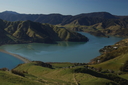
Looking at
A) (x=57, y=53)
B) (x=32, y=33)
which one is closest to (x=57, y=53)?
(x=57, y=53)

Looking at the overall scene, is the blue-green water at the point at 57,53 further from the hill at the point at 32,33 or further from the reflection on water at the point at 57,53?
the hill at the point at 32,33

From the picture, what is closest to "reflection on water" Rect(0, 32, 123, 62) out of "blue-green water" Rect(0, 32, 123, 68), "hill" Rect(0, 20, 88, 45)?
"blue-green water" Rect(0, 32, 123, 68)

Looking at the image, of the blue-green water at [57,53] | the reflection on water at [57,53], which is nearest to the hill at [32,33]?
the reflection on water at [57,53]

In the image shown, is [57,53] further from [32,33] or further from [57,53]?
[32,33]

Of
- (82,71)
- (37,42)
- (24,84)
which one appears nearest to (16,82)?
(24,84)

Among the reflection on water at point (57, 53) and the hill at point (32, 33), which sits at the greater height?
the hill at point (32, 33)

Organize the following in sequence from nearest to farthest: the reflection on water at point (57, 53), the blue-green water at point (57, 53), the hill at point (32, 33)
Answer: the blue-green water at point (57, 53) → the reflection on water at point (57, 53) → the hill at point (32, 33)

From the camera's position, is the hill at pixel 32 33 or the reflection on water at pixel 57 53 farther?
the hill at pixel 32 33

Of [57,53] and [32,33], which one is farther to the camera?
[32,33]

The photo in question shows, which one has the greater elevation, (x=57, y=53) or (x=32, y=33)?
(x=32, y=33)
